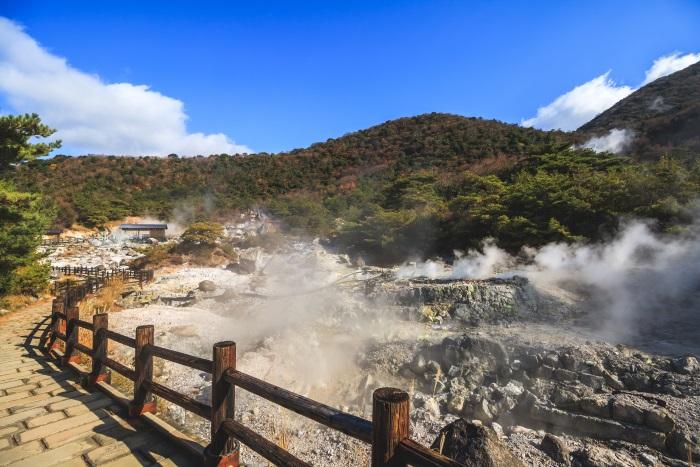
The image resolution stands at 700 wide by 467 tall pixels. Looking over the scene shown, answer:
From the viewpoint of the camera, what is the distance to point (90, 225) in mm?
36625

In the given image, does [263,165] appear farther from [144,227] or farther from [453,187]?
[453,187]

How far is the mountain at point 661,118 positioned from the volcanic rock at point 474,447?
19674mm

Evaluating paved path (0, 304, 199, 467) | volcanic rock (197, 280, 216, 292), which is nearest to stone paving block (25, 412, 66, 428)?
paved path (0, 304, 199, 467)

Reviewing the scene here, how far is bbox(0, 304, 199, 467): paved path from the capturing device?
9.66ft

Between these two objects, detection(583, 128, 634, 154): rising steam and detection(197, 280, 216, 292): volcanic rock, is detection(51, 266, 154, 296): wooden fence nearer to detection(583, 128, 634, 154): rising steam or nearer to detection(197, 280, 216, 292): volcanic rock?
detection(197, 280, 216, 292): volcanic rock

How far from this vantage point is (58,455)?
2980 mm

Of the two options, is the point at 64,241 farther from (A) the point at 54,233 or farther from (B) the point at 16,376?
(B) the point at 16,376

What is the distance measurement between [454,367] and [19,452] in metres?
6.36

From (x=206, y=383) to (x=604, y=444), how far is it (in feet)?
21.8

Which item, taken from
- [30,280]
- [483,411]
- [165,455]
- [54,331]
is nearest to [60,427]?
[165,455]

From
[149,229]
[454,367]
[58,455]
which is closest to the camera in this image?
[58,455]

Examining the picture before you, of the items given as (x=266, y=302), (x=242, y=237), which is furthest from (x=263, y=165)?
(x=266, y=302)

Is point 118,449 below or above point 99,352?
below

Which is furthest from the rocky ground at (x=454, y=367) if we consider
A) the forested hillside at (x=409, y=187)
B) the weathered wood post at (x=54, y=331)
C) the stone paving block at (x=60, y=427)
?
the forested hillside at (x=409, y=187)
